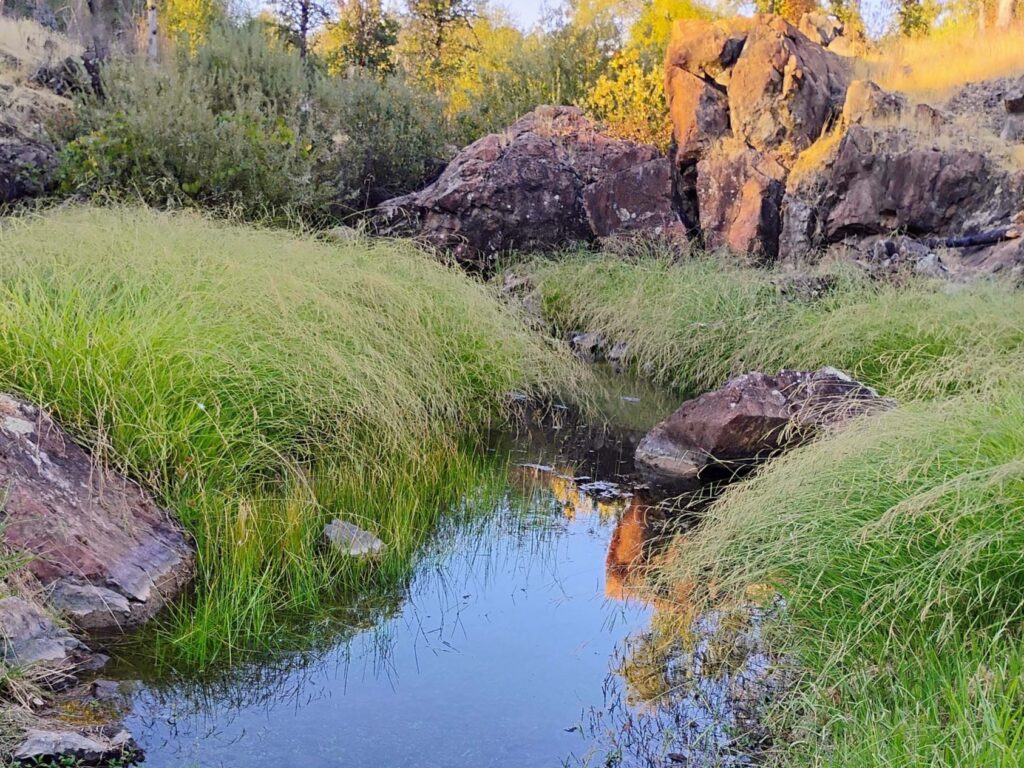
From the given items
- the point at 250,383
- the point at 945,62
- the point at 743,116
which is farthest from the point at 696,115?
the point at 250,383

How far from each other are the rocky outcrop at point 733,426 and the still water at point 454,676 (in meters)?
0.95

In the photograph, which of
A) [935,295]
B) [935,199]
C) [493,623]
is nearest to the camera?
[493,623]

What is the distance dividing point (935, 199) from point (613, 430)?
5.39 m

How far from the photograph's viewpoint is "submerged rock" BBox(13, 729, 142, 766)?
8.49ft

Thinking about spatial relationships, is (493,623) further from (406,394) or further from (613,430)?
(613,430)

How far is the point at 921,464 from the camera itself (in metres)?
3.31

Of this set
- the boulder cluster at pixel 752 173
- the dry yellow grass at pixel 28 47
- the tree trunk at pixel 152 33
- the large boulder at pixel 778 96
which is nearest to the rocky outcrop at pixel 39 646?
the boulder cluster at pixel 752 173

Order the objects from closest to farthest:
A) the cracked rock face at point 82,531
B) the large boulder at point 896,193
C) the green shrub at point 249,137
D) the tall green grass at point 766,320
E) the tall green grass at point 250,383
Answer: the cracked rock face at point 82,531, the tall green grass at point 250,383, the tall green grass at point 766,320, the green shrub at point 249,137, the large boulder at point 896,193

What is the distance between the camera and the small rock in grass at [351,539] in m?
4.16

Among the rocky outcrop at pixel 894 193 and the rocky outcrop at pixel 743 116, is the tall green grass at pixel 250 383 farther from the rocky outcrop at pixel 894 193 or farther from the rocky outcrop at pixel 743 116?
the rocky outcrop at pixel 743 116

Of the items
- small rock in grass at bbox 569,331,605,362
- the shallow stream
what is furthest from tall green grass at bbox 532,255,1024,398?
the shallow stream

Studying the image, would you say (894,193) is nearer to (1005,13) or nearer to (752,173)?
(752,173)

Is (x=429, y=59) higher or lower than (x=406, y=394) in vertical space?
higher

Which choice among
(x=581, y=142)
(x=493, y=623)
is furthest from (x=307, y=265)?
(x=581, y=142)
